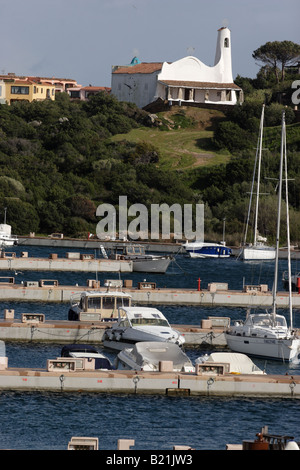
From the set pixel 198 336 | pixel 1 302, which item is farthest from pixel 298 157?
pixel 198 336

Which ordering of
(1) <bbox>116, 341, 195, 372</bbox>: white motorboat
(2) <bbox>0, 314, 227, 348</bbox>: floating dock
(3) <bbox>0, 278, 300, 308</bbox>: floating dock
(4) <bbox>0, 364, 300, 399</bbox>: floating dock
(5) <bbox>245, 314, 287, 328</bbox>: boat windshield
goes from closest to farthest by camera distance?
(4) <bbox>0, 364, 300, 399</bbox>: floating dock
(1) <bbox>116, 341, 195, 372</bbox>: white motorboat
(5) <bbox>245, 314, 287, 328</bbox>: boat windshield
(2) <bbox>0, 314, 227, 348</bbox>: floating dock
(3) <bbox>0, 278, 300, 308</bbox>: floating dock

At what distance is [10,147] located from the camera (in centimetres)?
15050

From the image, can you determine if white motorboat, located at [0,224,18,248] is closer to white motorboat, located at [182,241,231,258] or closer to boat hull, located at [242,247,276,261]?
white motorboat, located at [182,241,231,258]

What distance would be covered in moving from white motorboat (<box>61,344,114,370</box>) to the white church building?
121130 millimetres

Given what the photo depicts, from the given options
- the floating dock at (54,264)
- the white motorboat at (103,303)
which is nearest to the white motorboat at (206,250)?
the floating dock at (54,264)

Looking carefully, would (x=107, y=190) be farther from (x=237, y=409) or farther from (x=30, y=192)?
(x=237, y=409)

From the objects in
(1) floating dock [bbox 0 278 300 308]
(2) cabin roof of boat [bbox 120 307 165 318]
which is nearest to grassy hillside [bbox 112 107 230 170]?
(1) floating dock [bbox 0 278 300 308]

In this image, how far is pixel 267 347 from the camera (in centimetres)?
4556

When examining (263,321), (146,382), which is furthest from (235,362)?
(263,321)

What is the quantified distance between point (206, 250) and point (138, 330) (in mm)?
64443

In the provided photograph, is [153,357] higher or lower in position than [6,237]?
lower

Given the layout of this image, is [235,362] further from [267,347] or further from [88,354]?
[267,347]

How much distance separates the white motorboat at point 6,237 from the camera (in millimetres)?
112281

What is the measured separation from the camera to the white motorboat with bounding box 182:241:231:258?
10900 centimetres
